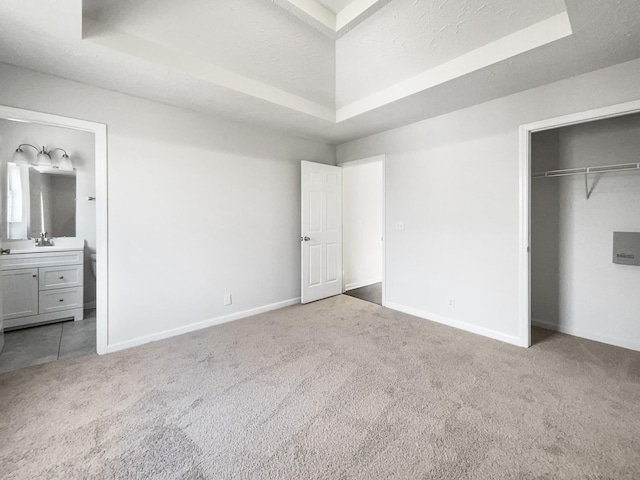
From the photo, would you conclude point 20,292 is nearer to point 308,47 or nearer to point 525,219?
point 308,47

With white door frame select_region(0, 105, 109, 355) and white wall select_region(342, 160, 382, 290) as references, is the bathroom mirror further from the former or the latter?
white wall select_region(342, 160, 382, 290)

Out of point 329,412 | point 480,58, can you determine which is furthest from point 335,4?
point 329,412

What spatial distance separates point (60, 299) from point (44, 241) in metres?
0.77

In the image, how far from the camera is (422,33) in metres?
2.15

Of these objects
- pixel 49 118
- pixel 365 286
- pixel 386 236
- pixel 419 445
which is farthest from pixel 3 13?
pixel 365 286

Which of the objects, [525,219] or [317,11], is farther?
[525,219]

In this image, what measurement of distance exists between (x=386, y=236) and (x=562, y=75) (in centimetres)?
229

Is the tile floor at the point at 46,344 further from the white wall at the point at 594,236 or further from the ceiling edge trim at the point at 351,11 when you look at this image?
the white wall at the point at 594,236

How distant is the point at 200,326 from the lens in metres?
3.18

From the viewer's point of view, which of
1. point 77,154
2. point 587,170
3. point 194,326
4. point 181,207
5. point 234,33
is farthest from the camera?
point 77,154

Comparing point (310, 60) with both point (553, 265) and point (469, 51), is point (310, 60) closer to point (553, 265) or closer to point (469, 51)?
point (469, 51)

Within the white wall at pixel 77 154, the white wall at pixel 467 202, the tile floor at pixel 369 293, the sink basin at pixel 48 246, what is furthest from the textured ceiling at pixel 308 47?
the tile floor at pixel 369 293

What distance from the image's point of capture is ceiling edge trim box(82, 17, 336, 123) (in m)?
1.94

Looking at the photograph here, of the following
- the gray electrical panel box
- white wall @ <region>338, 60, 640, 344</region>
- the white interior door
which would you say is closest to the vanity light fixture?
the white interior door
